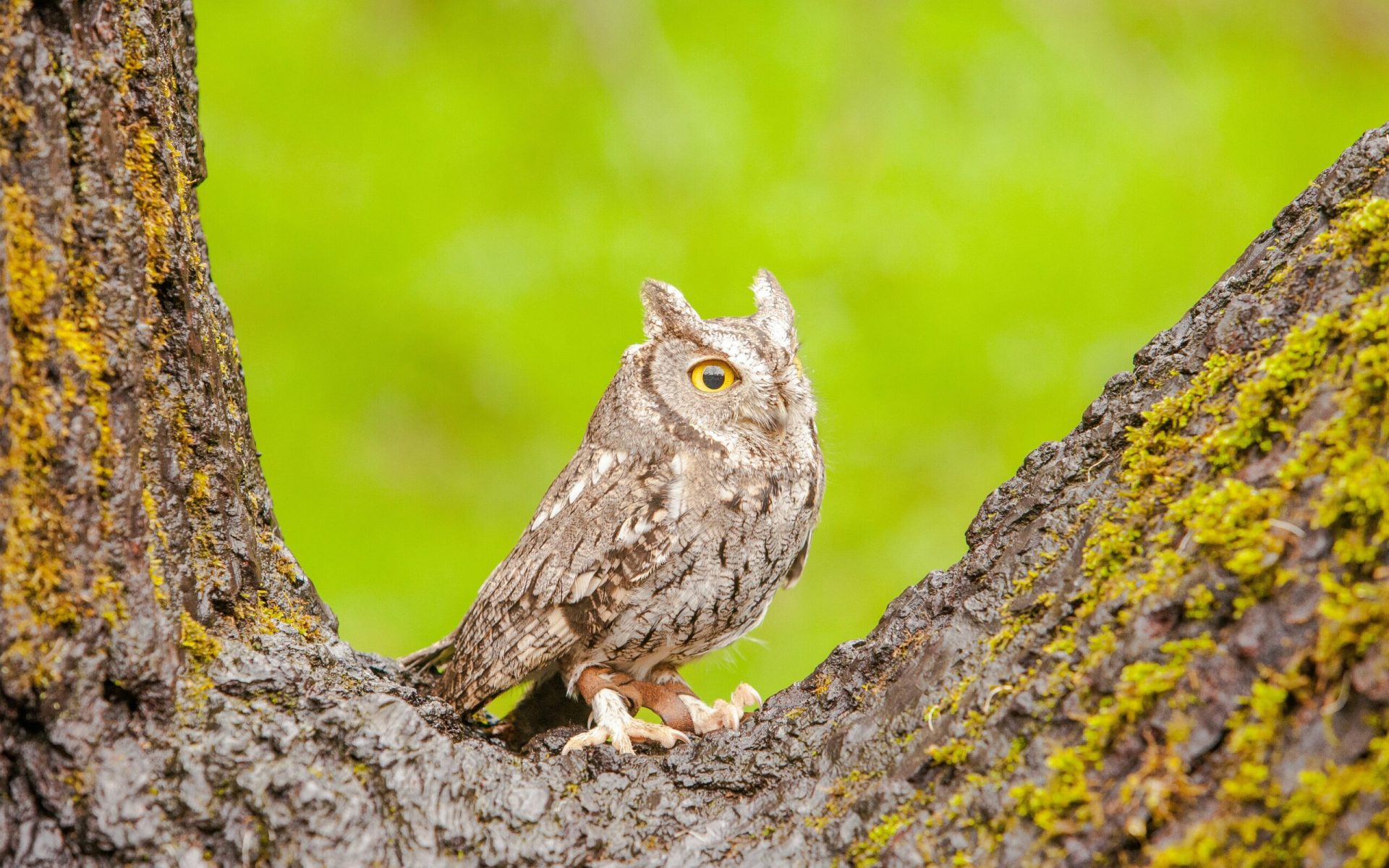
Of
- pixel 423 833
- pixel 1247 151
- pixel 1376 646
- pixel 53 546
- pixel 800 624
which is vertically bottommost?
pixel 1376 646

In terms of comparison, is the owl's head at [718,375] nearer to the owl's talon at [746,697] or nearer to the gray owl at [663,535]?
the gray owl at [663,535]

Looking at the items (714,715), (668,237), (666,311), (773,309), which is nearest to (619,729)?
(714,715)

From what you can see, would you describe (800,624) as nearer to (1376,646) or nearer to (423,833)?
(423,833)

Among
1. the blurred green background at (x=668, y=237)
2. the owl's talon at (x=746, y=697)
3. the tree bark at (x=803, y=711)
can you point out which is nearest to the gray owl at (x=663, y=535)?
the owl's talon at (x=746, y=697)

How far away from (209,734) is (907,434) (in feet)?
11.9

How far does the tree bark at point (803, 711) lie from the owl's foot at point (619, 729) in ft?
0.99

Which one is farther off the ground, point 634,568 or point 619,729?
point 634,568

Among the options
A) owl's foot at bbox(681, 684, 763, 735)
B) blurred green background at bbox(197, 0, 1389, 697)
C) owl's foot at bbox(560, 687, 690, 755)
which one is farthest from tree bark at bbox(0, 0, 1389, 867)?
blurred green background at bbox(197, 0, 1389, 697)

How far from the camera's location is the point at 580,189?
4.49 metres

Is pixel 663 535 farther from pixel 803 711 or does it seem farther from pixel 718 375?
pixel 803 711

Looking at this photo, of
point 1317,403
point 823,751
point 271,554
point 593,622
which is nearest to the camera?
point 1317,403

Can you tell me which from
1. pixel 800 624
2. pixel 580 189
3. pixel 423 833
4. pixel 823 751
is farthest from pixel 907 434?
pixel 423 833

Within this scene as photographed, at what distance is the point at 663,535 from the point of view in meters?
2.23

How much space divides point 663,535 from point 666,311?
55cm
